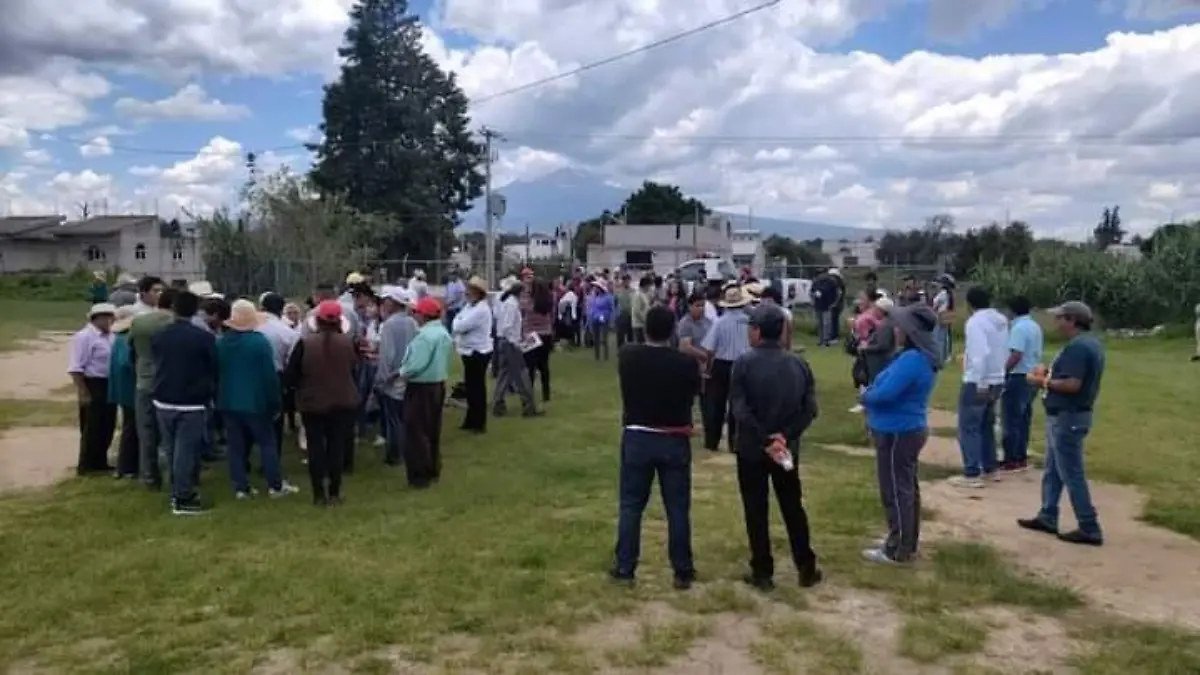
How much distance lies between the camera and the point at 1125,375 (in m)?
20.2

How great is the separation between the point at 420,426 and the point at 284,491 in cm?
127

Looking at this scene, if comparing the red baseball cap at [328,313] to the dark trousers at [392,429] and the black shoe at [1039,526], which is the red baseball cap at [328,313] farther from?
the black shoe at [1039,526]

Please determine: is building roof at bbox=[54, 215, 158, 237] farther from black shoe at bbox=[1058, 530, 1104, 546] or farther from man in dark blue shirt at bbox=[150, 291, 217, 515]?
black shoe at bbox=[1058, 530, 1104, 546]

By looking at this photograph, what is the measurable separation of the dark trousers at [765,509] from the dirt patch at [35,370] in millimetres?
9885

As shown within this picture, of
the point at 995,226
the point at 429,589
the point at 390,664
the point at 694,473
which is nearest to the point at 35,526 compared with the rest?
the point at 429,589

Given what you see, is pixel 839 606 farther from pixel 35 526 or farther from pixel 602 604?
pixel 35 526

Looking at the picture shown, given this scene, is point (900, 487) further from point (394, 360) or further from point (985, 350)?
point (394, 360)

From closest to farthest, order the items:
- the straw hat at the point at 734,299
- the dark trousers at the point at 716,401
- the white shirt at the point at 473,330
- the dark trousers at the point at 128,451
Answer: the dark trousers at the point at 128,451, the straw hat at the point at 734,299, the dark trousers at the point at 716,401, the white shirt at the point at 473,330

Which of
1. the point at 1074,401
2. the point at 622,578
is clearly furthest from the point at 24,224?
the point at 1074,401

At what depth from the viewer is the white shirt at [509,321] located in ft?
44.2

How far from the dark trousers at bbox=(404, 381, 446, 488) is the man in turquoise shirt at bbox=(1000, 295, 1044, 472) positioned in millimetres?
5132

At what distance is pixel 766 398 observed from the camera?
6.48 metres

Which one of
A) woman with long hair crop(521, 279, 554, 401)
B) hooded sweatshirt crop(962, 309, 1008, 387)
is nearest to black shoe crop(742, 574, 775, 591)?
hooded sweatshirt crop(962, 309, 1008, 387)

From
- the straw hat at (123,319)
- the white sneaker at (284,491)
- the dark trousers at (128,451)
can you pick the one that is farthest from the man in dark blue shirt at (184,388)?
the dark trousers at (128,451)
